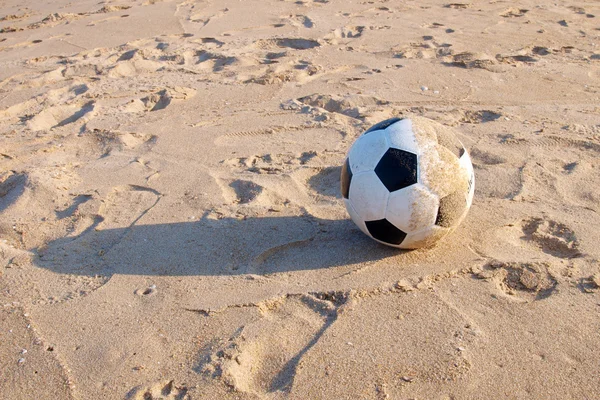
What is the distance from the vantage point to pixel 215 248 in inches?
139

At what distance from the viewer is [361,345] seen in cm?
274

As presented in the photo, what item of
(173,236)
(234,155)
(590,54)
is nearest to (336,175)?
(234,155)

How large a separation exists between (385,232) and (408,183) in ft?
0.99

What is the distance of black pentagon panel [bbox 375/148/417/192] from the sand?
468 millimetres

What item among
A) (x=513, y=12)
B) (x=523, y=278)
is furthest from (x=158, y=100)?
(x=513, y=12)

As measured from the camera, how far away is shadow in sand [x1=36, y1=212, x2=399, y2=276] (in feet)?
11.1

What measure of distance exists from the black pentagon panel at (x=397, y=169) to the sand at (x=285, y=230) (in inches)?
18.4

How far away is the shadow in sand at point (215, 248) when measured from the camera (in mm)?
3377

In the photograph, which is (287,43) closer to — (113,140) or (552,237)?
(113,140)

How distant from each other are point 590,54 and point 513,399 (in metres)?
5.41

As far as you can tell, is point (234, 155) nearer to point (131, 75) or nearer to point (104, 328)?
point (104, 328)

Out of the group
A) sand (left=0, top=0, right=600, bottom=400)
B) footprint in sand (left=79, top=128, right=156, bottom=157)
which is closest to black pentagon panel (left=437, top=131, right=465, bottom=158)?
sand (left=0, top=0, right=600, bottom=400)

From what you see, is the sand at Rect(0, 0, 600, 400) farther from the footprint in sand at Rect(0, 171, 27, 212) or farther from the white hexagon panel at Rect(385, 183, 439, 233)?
the white hexagon panel at Rect(385, 183, 439, 233)

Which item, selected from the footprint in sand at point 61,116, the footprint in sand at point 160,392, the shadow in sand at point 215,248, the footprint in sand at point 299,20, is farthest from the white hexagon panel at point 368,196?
the footprint in sand at point 299,20
